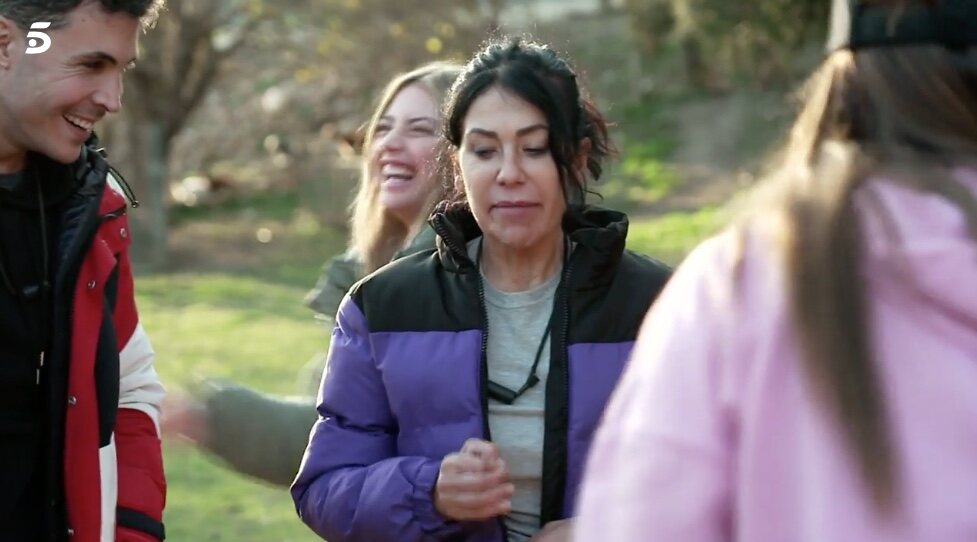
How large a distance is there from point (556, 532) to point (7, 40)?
1.43 meters

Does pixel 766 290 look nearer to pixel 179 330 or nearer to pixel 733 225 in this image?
pixel 733 225

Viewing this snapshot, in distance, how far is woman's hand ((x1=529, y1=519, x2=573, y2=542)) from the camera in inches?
94.5

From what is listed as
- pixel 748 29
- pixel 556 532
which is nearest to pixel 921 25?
pixel 556 532

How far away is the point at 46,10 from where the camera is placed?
2723 mm

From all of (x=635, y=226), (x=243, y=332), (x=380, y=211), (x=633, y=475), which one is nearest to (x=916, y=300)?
(x=633, y=475)

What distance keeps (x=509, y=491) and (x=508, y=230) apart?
56cm

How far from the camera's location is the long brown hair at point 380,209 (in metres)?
3.79

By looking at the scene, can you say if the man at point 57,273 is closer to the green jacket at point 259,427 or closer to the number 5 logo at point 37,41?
the number 5 logo at point 37,41

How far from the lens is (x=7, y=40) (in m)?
2.73

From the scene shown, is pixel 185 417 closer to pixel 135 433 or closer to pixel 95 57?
pixel 135 433

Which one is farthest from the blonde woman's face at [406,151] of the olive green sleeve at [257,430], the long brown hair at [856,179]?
the long brown hair at [856,179]

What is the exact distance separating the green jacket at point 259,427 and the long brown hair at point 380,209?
1.04ft

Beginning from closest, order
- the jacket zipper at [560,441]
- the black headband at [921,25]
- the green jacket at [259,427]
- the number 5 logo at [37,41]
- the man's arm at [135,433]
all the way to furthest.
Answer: the black headband at [921,25] → the jacket zipper at [560,441] → the number 5 logo at [37,41] → the man's arm at [135,433] → the green jacket at [259,427]

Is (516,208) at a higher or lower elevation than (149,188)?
higher
